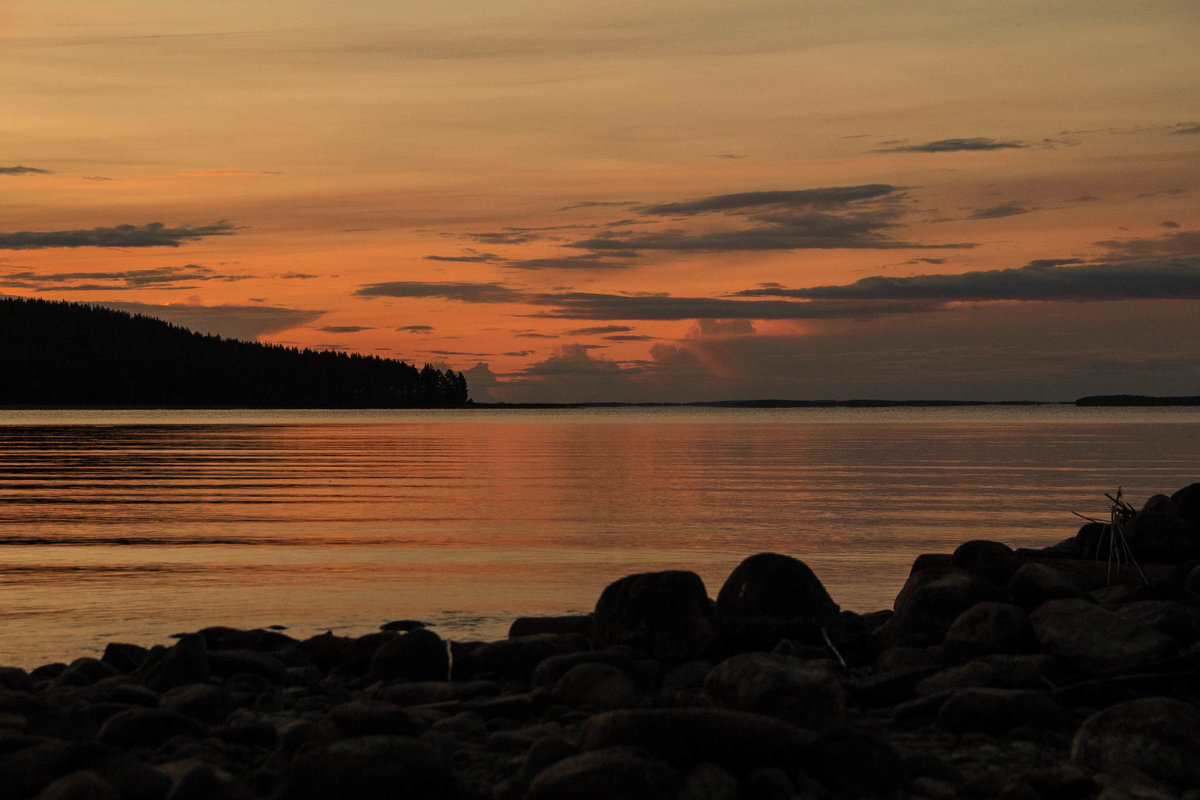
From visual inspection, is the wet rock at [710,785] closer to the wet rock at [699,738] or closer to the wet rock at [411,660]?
the wet rock at [699,738]

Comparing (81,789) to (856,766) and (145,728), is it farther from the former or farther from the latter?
(856,766)

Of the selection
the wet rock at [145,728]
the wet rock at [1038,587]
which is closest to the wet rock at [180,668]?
the wet rock at [145,728]

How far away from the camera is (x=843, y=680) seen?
31.0 ft

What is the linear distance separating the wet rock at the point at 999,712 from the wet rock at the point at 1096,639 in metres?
1.03

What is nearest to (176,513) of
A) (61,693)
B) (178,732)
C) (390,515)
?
(390,515)

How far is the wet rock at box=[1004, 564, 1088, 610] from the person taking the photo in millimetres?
10969

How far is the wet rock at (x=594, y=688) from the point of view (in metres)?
8.84

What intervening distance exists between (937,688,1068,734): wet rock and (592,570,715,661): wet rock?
2888 mm

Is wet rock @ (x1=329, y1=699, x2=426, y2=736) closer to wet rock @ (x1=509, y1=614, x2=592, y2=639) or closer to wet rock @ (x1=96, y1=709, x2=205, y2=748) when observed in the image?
wet rock @ (x1=96, y1=709, x2=205, y2=748)

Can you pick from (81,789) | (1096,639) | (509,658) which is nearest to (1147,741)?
(1096,639)

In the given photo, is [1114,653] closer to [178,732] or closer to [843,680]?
[843,680]

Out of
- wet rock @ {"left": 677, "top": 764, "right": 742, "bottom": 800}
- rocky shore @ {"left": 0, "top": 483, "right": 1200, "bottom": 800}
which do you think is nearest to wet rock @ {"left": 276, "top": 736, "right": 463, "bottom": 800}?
rocky shore @ {"left": 0, "top": 483, "right": 1200, "bottom": 800}

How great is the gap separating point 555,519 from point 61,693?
1455 centimetres

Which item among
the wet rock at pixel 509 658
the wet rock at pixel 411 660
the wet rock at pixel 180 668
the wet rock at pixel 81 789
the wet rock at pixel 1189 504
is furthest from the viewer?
the wet rock at pixel 1189 504
